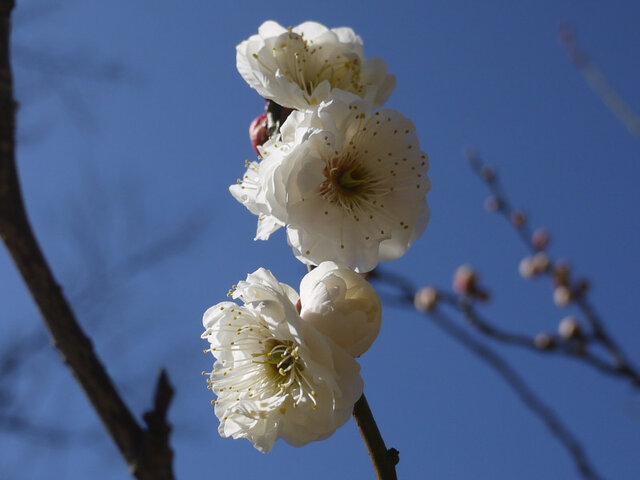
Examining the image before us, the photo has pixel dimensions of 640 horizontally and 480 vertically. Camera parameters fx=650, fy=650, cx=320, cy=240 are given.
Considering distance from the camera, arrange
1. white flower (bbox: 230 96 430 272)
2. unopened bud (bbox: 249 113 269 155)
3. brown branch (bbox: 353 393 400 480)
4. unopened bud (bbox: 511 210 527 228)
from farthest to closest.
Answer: unopened bud (bbox: 511 210 527 228) → unopened bud (bbox: 249 113 269 155) → white flower (bbox: 230 96 430 272) → brown branch (bbox: 353 393 400 480)

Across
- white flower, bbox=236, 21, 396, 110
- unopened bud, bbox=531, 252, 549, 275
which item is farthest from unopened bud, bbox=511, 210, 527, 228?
white flower, bbox=236, 21, 396, 110

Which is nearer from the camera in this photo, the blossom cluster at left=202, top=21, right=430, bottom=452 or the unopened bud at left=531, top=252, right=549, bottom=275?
the blossom cluster at left=202, top=21, right=430, bottom=452

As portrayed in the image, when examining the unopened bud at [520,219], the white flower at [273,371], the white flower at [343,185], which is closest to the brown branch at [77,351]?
the white flower at [273,371]

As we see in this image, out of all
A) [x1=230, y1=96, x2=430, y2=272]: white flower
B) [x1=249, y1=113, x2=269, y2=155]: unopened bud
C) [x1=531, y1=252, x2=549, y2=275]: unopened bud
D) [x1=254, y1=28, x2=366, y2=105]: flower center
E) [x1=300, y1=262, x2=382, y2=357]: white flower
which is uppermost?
[x1=531, y1=252, x2=549, y2=275]: unopened bud

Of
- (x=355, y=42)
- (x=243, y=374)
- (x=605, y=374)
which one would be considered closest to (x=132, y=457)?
(x=243, y=374)

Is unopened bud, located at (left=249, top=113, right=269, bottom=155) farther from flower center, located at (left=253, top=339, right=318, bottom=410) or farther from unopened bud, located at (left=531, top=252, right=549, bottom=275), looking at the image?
unopened bud, located at (left=531, top=252, right=549, bottom=275)

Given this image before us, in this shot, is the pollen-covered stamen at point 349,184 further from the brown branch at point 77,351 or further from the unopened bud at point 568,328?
the unopened bud at point 568,328

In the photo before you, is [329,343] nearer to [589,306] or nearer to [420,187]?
[420,187]
